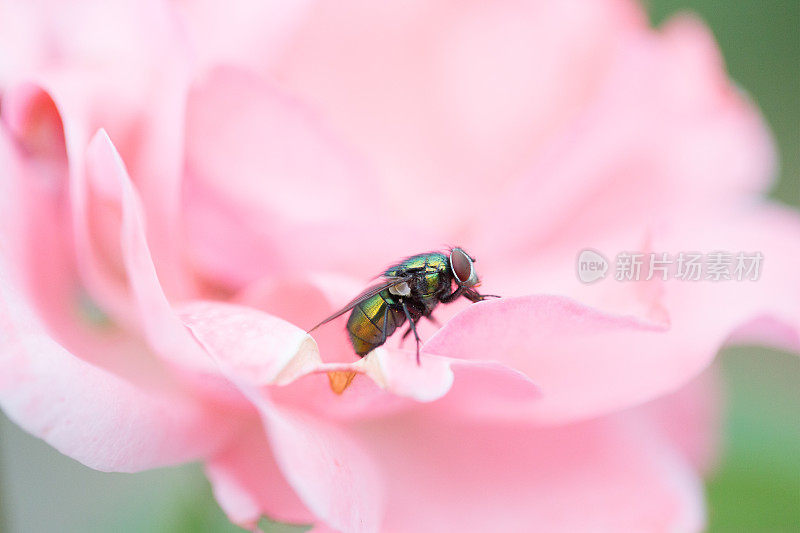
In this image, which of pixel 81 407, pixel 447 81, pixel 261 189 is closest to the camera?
pixel 81 407

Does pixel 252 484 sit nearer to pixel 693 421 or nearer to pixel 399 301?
pixel 399 301

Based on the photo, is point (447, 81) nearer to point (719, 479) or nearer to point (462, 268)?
point (462, 268)

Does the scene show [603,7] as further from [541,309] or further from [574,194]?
[541,309]

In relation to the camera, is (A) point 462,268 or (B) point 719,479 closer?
(A) point 462,268

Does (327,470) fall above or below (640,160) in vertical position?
below

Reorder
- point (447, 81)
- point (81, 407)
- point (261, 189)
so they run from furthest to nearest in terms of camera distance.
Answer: point (447, 81), point (261, 189), point (81, 407)

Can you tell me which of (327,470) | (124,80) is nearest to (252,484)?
(327,470)

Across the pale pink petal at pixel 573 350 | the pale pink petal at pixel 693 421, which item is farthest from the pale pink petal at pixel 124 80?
the pale pink petal at pixel 693 421

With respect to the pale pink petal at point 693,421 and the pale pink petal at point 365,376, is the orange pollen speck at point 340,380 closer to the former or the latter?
the pale pink petal at point 365,376
